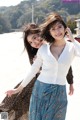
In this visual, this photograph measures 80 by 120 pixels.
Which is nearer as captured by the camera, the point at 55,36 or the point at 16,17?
the point at 55,36

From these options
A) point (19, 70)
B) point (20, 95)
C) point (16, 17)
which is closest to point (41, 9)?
point (16, 17)

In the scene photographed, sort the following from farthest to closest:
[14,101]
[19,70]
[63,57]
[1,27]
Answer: [1,27] → [19,70] → [14,101] → [63,57]

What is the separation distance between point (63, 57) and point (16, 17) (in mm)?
76716

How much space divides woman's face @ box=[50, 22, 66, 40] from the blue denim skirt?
0.28 metres

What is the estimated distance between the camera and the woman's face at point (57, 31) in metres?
2.24

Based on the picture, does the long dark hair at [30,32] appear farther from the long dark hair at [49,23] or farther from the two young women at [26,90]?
the long dark hair at [49,23]

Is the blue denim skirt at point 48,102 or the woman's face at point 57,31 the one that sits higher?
the woman's face at point 57,31

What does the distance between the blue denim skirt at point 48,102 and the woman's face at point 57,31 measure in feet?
0.91

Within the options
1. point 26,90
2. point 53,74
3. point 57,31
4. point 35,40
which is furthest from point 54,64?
point 26,90

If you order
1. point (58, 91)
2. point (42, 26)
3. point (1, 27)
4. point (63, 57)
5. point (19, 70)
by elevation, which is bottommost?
point (1, 27)

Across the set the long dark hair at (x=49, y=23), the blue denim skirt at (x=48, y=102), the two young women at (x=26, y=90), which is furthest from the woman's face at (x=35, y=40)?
the blue denim skirt at (x=48, y=102)

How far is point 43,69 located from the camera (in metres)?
Answer: 2.27

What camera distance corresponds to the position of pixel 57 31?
224cm

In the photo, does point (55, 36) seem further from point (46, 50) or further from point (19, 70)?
point (19, 70)
